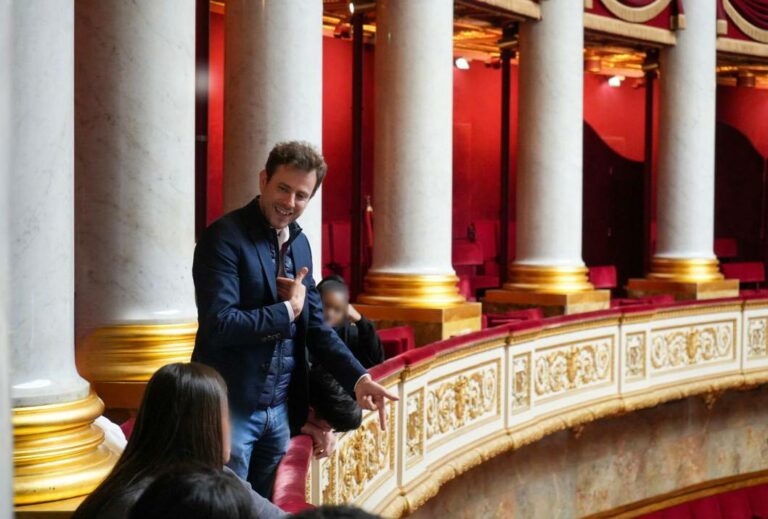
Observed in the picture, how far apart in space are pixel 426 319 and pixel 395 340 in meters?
1.26

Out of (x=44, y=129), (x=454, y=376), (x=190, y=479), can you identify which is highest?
(x=44, y=129)

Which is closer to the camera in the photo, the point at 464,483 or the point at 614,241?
the point at 464,483

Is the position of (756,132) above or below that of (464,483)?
above

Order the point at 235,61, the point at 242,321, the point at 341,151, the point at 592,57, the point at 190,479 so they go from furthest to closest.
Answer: the point at 592,57 < the point at 341,151 < the point at 235,61 < the point at 242,321 < the point at 190,479

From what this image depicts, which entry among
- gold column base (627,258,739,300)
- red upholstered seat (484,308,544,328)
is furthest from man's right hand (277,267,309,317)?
gold column base (627,258,739,300)

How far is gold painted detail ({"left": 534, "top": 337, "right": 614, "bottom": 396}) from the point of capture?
27.4 feet

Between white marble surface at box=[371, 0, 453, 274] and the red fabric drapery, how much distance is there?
5.71 meters

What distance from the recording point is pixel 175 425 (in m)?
2.16

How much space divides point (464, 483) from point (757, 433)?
4.88 meters

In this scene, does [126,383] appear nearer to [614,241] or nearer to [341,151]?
[341,151]

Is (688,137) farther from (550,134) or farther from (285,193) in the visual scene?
(285,193)

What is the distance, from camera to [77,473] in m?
3.15

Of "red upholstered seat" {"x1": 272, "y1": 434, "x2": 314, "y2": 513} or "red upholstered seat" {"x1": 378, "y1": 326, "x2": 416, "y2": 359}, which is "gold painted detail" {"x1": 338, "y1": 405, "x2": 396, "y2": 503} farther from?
"red upholstered seat" {"x1": 272, "y1": 434, "x2": 314, "y2": 513}

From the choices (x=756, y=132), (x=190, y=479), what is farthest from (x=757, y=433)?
(x=190, y=479)
